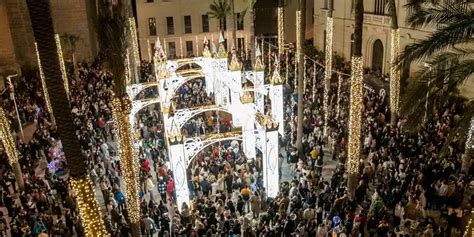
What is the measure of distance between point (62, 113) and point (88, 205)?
226 centimetres

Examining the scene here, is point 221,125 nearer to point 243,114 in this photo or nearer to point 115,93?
point 243,114

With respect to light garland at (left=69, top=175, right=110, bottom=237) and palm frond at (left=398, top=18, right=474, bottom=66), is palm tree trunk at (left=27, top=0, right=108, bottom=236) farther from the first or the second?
palm frond at (left=398, top=18, right=474, bottom=66)

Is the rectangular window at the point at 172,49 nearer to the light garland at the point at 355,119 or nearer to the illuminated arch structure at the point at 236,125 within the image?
the illuminated arch structure at the point at 236,125

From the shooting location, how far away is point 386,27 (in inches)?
1219

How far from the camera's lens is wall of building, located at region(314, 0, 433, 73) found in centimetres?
2877

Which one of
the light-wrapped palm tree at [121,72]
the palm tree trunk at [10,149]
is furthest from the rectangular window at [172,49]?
the light-wrapped palm tree at [121,72]

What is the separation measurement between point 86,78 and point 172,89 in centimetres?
1291

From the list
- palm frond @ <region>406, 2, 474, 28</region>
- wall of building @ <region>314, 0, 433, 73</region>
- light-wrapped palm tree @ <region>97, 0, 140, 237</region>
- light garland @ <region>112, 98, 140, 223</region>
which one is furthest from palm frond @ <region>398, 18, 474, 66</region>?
wall of building @ <region>314, 0, 433, 73</region>

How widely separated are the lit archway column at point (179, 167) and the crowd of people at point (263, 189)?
0.38 m

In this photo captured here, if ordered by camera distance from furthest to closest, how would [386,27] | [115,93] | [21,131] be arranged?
[386,27] → [21,131] → [115,93]

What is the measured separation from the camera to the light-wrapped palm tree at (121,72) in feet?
37.9

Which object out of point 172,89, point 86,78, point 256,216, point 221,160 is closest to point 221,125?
point 172,89

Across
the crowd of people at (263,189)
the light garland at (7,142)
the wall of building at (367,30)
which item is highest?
the wall of building at (367,30)

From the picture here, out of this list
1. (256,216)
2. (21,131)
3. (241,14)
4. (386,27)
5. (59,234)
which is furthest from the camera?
(241,14)
